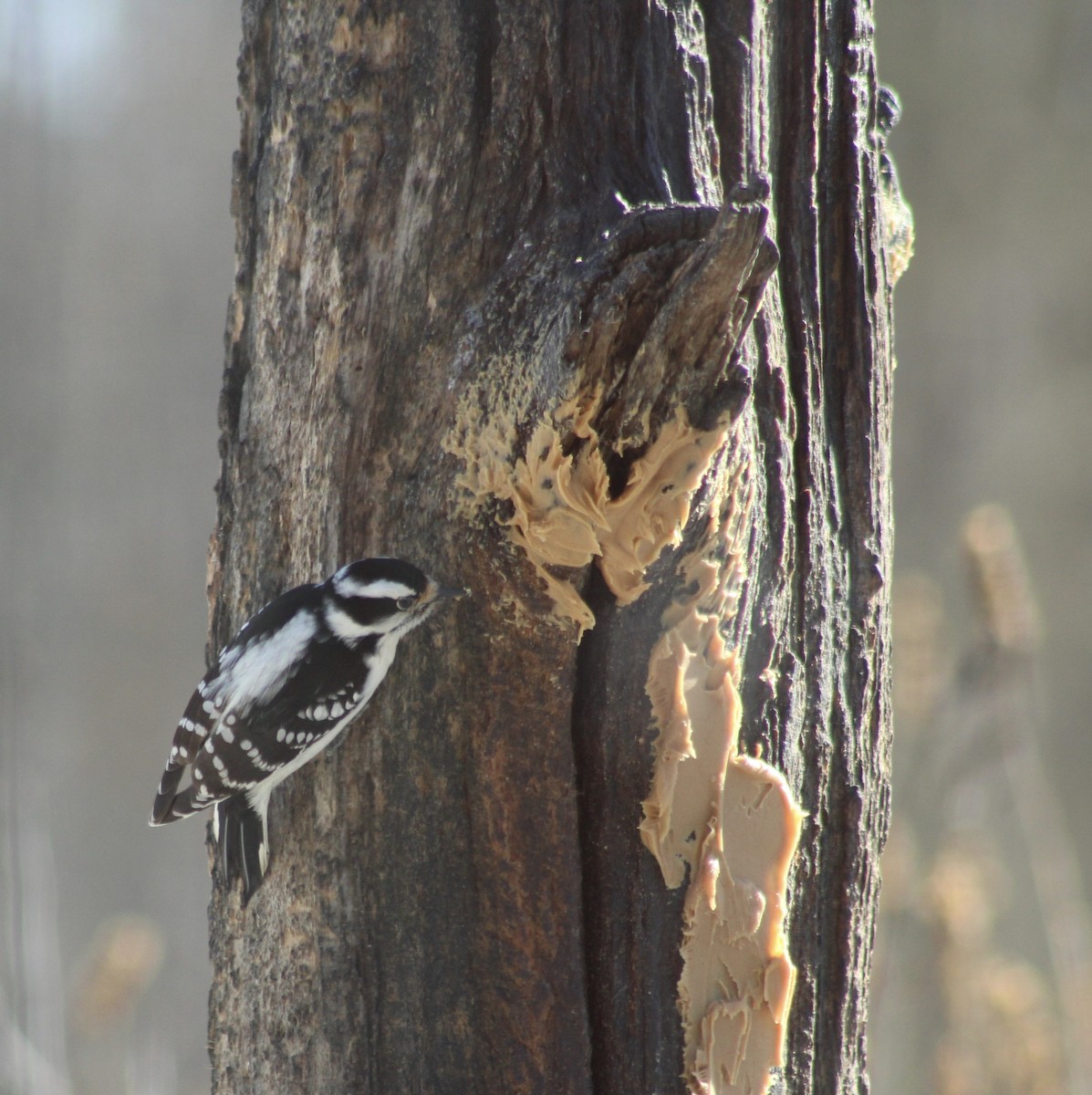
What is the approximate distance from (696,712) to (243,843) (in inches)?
31.0

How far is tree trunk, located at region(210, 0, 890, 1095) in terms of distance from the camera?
1464 millimetres

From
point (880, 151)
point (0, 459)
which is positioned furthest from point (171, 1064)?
point (880, 151)

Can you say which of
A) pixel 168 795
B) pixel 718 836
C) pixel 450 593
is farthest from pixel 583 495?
pixel 168 795

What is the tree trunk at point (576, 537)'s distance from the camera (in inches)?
57.6

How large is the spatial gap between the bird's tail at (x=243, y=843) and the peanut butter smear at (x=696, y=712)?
66 cm

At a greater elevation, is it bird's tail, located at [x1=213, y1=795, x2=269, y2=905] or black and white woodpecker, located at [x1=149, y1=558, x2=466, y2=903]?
black and white woodpecker, located at [x1=149, y1=558, x2=466, y2=903]

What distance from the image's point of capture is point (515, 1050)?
154 centimetres

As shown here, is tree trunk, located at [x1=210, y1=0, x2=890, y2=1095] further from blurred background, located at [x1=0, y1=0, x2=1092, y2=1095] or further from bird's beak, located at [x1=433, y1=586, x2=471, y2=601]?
blurred background, located at [x1=0, y1=0, x2=1092, y2=1095]

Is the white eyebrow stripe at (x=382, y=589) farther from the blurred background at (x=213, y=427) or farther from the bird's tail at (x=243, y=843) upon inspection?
the blurred background at (x=213, y=427)

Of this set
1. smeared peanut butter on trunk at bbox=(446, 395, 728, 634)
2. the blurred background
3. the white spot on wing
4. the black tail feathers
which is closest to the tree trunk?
smeared peanut butter on trunk at bbox=(446, 395, 728, 634)

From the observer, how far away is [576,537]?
4.73 feet

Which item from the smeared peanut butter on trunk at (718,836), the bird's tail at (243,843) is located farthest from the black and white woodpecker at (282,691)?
the smeared peanut butter on trunk at (718,836)

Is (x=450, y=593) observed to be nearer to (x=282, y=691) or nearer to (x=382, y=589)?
(x=382, y=589)

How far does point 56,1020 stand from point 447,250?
228 centimetres
